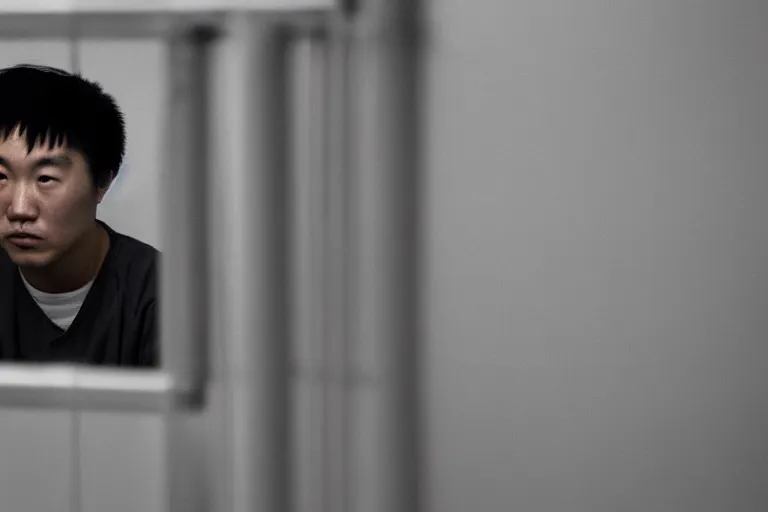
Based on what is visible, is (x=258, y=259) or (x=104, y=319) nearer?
(x=258, y=259)

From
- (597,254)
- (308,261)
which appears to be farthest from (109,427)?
(597,254)

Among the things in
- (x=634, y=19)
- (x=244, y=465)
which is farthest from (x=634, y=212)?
(x=244, y=465)

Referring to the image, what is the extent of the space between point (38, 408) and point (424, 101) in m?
0.81

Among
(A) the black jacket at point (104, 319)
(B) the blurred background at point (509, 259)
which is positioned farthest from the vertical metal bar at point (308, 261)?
(A) the black jacket at point (104, 319)

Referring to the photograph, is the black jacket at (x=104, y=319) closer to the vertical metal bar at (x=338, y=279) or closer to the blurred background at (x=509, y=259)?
the blurred background at (x=509, y=259)

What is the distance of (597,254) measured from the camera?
1306 millimetres

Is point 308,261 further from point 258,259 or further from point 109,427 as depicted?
point 109,427

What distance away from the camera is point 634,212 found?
4.24 ft

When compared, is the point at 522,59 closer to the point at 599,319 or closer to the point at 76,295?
the point at 599,319

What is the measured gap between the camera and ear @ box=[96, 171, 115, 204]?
1.41 metres

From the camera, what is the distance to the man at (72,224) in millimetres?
1415

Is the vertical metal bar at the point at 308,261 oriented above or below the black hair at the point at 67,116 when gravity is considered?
below

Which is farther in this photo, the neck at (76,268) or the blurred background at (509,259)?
the neck at (76,268)

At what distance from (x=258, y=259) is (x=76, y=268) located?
0.34m
